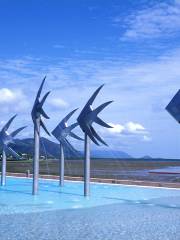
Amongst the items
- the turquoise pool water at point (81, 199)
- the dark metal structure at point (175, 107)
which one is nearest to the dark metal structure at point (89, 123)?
the turquoise pool water at point (81, 199)

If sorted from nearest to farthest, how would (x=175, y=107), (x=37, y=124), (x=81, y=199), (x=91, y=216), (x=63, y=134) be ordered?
(x=91, y=216), (x=175, y=107), (x=81, y=199), (x=37, y=124), (x=63, y=134)

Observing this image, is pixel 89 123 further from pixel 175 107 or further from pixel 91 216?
pixel 91 216

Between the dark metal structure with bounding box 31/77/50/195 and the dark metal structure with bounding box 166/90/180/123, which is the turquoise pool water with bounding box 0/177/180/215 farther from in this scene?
the dark metal structure with bounding box 166/90/180/123

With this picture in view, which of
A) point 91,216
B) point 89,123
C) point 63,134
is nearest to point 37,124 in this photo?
point 89,123

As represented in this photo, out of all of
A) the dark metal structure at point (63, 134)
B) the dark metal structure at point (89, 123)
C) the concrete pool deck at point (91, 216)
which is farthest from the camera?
the dark metal structure at point (63, 134)

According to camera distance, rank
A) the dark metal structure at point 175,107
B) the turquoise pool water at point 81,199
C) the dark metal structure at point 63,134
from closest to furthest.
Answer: the dark metal structure at point 175,107, the turquoise pool water at point 81,199, the dark metal structure at point 63,134

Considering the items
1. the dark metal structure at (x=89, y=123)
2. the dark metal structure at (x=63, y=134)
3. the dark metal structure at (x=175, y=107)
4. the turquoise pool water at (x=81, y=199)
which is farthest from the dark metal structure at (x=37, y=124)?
the dark metal structure at (x=175, y=107)

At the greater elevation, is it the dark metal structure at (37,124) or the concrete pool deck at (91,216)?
the dark metal structure at (37,124)

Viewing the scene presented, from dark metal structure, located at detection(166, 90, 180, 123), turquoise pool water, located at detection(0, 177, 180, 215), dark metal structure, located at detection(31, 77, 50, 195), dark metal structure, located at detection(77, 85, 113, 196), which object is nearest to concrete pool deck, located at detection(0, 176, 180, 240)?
turquoise pool water, located at detection(0, 177, 180, 215)

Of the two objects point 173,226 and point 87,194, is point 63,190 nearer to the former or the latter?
point 87,194

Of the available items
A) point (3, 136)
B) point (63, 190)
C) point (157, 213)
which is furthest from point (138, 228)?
point (3, 136)

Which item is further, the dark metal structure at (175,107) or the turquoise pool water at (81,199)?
→ the turquoise pool water at (81,199)

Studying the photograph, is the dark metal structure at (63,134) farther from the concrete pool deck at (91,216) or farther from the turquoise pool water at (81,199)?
the concrete pool deck at (91,216)

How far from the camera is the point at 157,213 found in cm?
1373
